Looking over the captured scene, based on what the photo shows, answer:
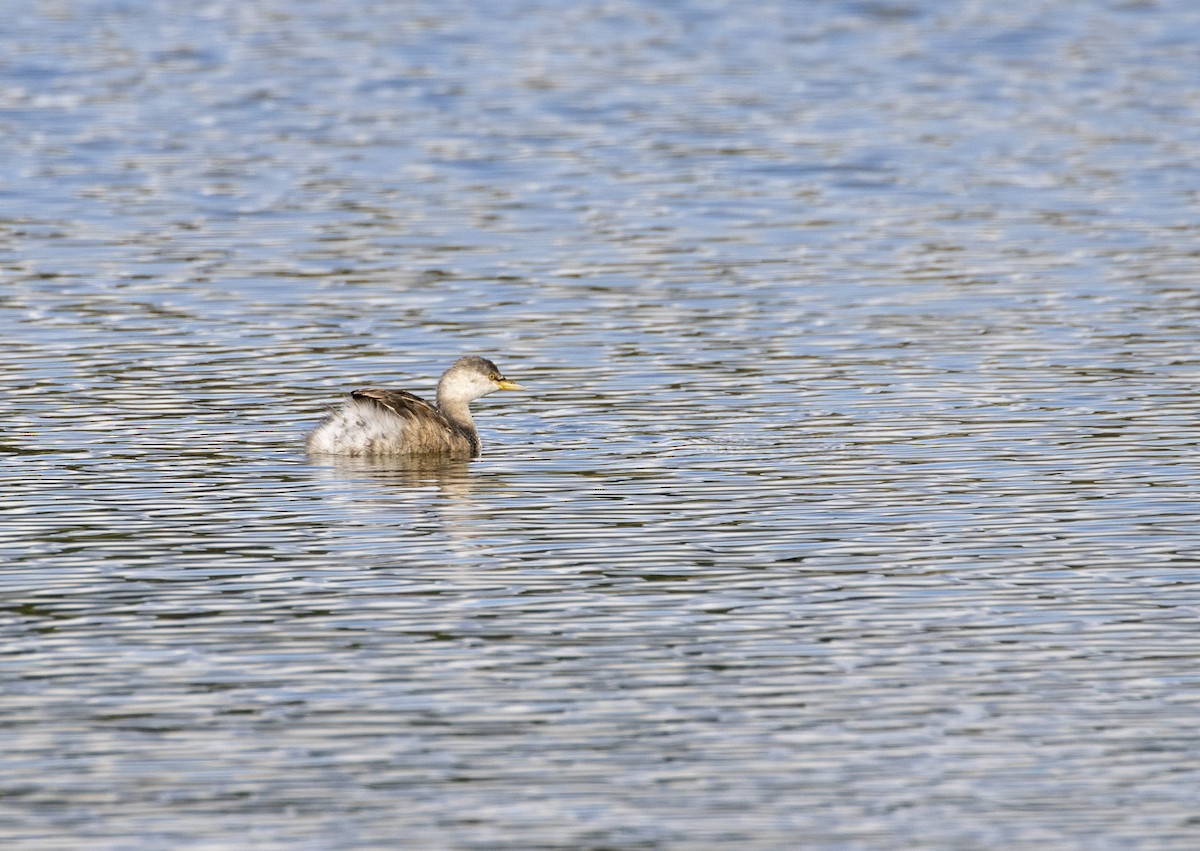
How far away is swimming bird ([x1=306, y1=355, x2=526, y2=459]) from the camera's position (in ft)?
51.7

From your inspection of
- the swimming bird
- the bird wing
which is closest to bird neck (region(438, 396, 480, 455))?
the swimming bird

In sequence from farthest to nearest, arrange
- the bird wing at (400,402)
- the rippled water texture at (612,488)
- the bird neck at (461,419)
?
the bird neck at (461,419), the bird wing at (400,402), the rippled water texture at (612,488)

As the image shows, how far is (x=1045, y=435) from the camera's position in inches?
630

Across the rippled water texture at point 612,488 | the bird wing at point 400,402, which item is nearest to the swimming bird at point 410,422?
the bird wing at point 400,402

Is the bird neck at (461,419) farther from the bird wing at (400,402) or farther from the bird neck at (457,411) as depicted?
the bird wing at (400,402)

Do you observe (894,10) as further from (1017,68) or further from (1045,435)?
(1045,435)

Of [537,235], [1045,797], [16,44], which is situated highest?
[16,44]

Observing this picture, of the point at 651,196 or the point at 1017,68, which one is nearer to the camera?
the point at 651,196

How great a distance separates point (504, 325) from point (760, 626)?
9.47m

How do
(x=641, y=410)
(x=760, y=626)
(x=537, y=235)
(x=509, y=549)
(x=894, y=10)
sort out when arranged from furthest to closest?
(x=894, y=10)
(x=537, y=235)
(x=641, y=410)
(x=509, y=549)
(x=760, y=626)

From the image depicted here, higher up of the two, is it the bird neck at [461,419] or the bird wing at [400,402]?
the bird wing at [400,402]

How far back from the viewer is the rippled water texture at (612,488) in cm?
938

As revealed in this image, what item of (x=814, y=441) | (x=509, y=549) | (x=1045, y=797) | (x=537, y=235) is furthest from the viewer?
(x=537, y=235)

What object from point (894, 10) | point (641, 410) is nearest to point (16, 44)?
point (894, 10)
